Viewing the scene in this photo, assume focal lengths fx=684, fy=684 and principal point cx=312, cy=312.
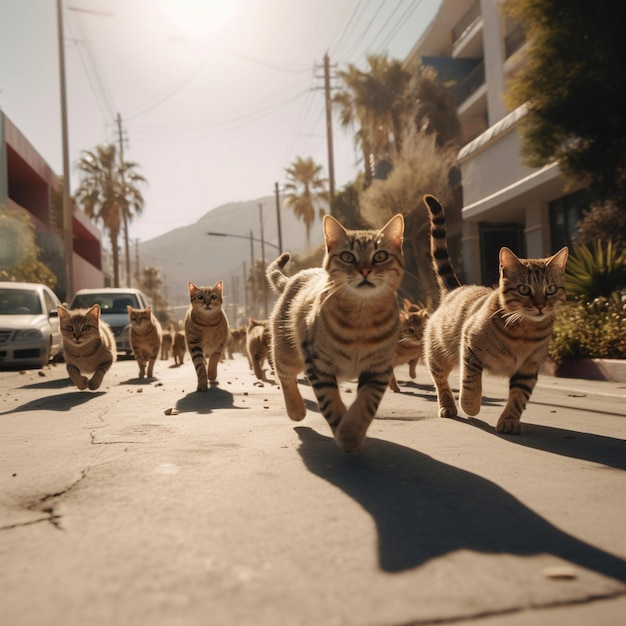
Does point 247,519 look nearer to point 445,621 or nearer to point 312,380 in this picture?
point 445,621

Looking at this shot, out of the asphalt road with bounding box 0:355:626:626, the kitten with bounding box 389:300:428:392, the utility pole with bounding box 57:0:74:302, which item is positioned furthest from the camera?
the utility pole with bounding box 57:0:74:302

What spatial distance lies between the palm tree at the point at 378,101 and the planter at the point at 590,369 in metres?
29.2

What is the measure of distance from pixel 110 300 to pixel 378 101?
82.6ft

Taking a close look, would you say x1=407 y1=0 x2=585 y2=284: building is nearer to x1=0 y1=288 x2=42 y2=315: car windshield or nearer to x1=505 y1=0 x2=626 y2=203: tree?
x1=505 y1=0 x2=626 y2=203: tree

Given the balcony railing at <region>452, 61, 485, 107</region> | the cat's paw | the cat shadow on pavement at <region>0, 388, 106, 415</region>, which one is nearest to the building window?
the cat shadow on pavement at <region>0, 388, 106, 415</region>

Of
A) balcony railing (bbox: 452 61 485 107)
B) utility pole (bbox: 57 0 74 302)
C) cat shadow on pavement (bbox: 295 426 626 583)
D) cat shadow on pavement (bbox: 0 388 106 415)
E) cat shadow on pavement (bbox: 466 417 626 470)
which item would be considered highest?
balcony railing (bbox: 452 61 485 107)

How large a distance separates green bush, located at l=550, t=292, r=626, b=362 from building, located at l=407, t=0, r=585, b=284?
5168mm

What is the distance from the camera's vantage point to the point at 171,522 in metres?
2.85

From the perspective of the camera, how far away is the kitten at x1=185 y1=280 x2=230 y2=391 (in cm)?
1028

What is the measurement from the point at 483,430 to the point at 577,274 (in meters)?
9.49

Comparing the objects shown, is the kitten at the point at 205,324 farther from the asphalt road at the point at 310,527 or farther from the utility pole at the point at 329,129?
the utility pole at the point at 329,129

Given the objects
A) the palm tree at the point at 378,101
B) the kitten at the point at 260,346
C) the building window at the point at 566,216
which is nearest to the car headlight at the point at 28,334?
the kitten at the point at 260,346

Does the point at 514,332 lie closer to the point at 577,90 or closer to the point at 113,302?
the point at 577,90

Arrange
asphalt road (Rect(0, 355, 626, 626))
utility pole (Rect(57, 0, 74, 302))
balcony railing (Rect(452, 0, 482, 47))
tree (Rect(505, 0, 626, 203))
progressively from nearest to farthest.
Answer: asphalt road (Rect(0, 355, 626, 626)) → tree (Rect(505, 0, 626, 203)) → utility pole (Rect(57, 0, 74, 302)) → balcony railing (Rect(452, 0, 482, 47))
